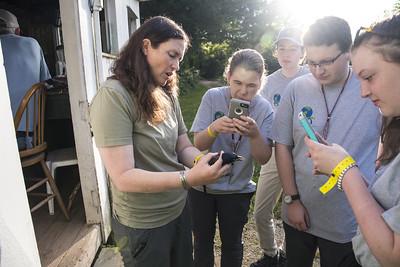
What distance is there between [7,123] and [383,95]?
53.7 inches

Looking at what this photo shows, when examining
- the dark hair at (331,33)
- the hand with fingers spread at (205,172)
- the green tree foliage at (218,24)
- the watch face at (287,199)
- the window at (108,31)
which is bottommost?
the watch face at (287,199)

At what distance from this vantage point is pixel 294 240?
6.39 feet

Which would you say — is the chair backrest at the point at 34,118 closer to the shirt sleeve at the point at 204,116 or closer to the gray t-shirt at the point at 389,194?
the shirt sleeve at the point at 204,116

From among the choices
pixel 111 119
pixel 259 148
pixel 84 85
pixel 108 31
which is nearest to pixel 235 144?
pixel 259 148

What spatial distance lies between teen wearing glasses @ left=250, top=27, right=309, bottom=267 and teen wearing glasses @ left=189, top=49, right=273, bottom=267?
0.59 meters

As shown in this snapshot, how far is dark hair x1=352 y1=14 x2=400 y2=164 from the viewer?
1083 millimetres

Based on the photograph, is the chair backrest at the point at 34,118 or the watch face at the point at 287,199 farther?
the chair backrest at the point at 34,118

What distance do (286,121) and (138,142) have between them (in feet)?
2.75

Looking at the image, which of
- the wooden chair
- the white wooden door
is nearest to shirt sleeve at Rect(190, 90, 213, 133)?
the white wooden door

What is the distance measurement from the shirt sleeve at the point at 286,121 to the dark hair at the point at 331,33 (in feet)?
1.05

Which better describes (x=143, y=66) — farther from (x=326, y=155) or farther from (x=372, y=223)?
(x=372, y=223)

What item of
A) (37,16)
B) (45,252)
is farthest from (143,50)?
(37,16)

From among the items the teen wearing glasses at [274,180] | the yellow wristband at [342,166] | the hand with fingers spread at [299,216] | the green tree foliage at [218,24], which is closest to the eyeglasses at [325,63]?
the yellow wristband at [342,166]

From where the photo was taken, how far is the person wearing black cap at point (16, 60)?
317cm
